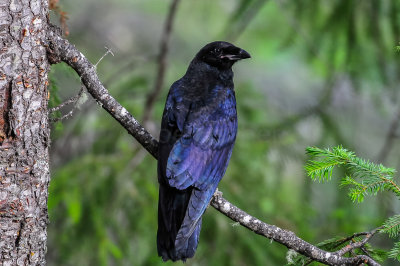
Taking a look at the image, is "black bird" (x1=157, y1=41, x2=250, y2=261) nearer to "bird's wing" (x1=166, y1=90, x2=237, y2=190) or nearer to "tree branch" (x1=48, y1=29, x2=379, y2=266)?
"bird's wing" (x1=166, y1=90, x2=237, y2=190)

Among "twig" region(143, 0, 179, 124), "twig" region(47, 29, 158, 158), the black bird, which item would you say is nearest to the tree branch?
"twig" region(47, 29, 158, 158)

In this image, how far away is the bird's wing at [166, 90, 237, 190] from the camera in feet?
9.14

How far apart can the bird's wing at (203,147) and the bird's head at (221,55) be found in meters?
0.41

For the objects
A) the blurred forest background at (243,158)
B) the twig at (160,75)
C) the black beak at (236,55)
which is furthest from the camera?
the twig at (160,75)

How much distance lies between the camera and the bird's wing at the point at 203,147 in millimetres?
2787

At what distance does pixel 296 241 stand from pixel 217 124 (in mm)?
1063

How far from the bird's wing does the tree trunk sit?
756 millimetres

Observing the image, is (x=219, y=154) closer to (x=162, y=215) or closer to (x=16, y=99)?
(x=162, y=215)

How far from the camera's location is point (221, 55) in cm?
376

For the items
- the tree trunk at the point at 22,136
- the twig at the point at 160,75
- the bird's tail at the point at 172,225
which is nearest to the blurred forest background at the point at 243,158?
the twig at the point at 160,75

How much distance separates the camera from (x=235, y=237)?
393 centimetres

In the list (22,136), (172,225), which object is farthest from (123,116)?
(172,225)

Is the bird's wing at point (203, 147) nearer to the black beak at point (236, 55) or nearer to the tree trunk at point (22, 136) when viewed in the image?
the black beak at point (236, 55)

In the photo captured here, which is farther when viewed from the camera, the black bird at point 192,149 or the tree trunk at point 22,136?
the black bird at point 192,149
